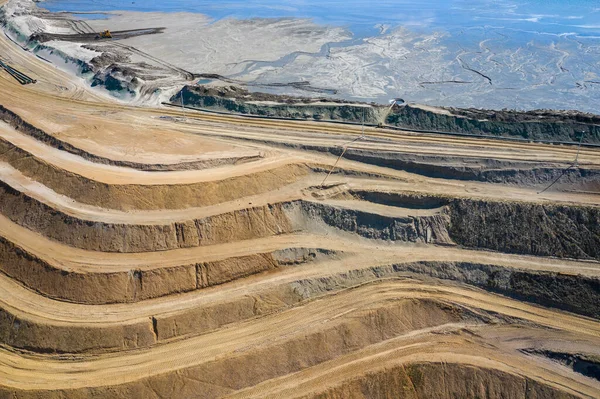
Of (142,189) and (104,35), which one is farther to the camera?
(104,35)

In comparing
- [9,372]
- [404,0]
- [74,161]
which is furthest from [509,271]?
[404,0]

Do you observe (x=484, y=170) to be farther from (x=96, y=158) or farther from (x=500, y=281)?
(x=96, y=158)

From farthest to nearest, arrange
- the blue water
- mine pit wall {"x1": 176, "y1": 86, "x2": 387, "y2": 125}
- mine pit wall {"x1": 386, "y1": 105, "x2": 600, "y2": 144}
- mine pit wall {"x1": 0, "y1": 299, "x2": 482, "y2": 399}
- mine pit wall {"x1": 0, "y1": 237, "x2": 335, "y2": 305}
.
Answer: the blue water, mine pit wall {"x1": 176, "y1": 86, "x2": 387, "y2": 125}, mine pit wall {"x1": 386, "y1": 105, "x2": 600, "y2": 144}, mine pit wall {"x1": 0, "y1": 237, "x2": 335, "y2": 305}, mine pit wall {"x1": 0, "y1": 299, "x2": 482, "y2": 399}

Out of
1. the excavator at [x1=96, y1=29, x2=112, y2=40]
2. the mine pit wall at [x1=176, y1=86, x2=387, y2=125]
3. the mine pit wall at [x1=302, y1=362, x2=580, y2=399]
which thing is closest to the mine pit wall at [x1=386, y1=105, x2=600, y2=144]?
the mine pit wall at [x1=176, y1=86, x2=387, y2=125]

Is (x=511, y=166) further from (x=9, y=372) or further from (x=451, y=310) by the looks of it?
(x=9, y=372)

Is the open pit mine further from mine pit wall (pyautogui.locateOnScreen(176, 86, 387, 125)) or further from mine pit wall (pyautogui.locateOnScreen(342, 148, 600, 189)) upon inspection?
mine pit wall (pyautogui.locateOnScreen(176, 86, 387, 125))

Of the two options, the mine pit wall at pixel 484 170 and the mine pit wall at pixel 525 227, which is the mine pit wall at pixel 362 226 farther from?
the mine pit wall at pixel 484 170

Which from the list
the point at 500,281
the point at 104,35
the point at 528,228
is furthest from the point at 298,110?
the point at 104,35
